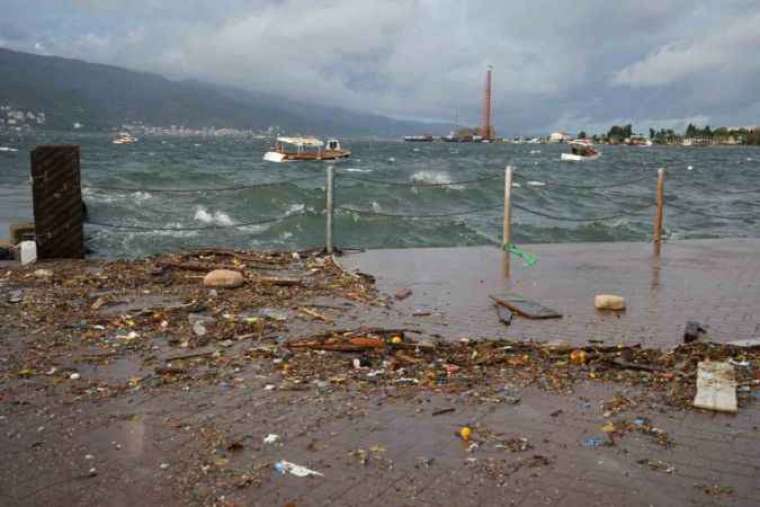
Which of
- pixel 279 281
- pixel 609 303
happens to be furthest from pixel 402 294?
pixel 609 303

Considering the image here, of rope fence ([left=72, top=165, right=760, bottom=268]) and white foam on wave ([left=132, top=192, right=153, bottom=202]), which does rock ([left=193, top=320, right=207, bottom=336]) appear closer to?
rope fence ([left=72, top=165, right=760, bottom=268])

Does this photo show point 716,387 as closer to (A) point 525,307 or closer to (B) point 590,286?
(A) point 525,307

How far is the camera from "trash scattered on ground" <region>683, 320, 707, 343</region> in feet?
20.4

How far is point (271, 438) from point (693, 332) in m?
4.13

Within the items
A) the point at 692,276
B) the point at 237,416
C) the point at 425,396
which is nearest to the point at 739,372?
the point at 425,396

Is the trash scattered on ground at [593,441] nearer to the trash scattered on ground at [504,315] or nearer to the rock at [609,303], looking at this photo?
the trash scattered on ground at [504,315]

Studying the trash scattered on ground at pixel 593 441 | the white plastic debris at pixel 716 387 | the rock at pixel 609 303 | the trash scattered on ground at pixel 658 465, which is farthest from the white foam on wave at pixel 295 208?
the trash scattered on ground at pixel 658 465

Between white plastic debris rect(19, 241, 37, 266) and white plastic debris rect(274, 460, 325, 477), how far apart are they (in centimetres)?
737

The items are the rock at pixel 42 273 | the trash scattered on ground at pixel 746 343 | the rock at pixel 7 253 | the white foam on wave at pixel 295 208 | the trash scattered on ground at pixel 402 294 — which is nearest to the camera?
the trash scattered on ground at pixel 746 343

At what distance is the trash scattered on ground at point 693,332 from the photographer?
244 inches

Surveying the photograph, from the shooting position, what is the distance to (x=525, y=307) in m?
7.32

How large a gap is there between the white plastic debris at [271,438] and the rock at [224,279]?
427cm

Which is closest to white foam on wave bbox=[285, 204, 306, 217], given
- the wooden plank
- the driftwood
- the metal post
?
the metal post

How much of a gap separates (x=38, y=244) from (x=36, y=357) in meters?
4.95
